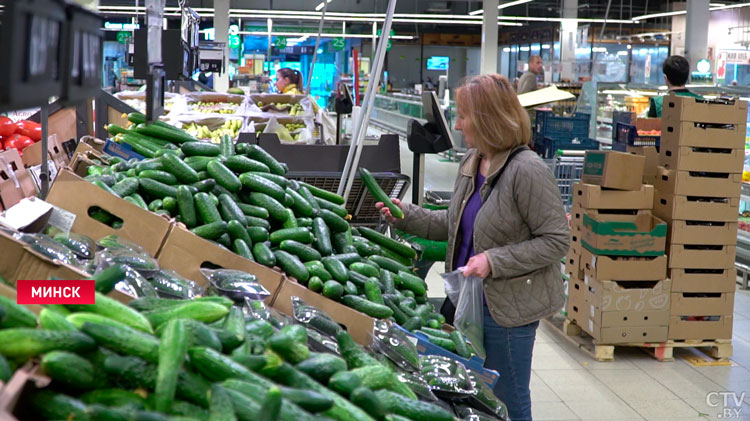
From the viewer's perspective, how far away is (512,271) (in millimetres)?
2846

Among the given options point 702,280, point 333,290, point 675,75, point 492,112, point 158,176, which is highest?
point 675,75

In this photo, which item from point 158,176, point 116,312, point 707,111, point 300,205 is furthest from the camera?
point 707,111

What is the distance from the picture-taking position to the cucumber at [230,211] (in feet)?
9.27

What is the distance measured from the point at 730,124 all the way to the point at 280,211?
3.14 m

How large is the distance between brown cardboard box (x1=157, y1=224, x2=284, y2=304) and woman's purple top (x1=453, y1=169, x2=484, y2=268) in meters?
0.84

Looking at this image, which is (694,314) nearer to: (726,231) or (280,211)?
(726,231)

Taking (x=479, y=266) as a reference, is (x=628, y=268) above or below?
below

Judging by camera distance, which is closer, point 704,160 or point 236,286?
point 236,286

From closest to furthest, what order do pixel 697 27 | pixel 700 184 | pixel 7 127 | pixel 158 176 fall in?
pixel 158 176 → pixel 700 184 → pixel 7 127 → pixel 697 27

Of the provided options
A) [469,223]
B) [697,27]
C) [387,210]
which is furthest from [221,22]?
[469,223]

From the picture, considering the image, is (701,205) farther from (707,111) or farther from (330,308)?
(330,308)

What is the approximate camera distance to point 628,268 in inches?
194

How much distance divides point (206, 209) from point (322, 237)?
45 cm

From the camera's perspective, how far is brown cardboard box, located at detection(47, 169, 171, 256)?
2611 millimetres
